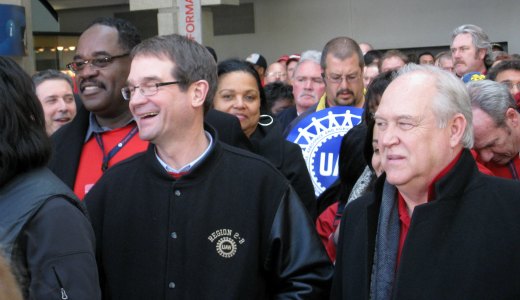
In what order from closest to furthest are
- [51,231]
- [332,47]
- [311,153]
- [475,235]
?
[51,231], [475,235], [311,153], [332,47]

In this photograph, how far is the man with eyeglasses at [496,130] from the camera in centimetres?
420

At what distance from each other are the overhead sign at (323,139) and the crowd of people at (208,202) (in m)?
0.93

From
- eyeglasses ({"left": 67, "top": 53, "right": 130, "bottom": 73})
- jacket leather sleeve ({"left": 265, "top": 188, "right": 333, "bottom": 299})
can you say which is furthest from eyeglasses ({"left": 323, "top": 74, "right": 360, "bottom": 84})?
jacket leather sleeve ({"left": 265, "top": 188, "right": 333, "bottom": 299})

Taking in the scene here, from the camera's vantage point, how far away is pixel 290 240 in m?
3.14

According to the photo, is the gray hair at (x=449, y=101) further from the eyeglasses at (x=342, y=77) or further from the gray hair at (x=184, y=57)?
the eyeglasses at (x=342, y=77)

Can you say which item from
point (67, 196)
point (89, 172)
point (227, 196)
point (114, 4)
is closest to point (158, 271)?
point (227, 196)

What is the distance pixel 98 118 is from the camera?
4.09m

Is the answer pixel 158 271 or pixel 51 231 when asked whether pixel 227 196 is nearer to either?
pixel 158 271

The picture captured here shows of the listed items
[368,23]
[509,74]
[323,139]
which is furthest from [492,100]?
[368,23]

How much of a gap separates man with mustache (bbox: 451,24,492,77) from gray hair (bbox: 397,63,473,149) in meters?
4.80

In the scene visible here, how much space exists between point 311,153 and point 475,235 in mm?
2455

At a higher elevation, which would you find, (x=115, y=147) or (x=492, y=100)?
(x=492, y=100)

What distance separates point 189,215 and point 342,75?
3.54 metres

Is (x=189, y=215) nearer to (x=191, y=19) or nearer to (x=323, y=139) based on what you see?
(x=323, y=139)
